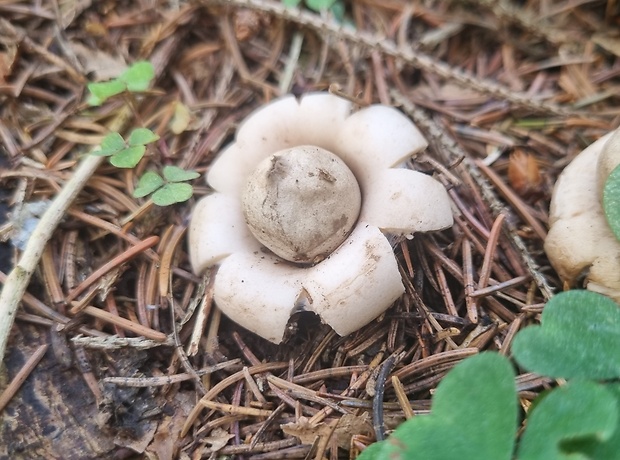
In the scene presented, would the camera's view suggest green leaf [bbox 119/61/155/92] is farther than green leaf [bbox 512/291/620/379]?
Yes

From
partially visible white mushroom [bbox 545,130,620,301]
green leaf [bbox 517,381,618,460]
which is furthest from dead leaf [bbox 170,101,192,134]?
green leaf [bbox 517,381,618,460]

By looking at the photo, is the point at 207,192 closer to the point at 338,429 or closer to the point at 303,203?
the point at 303,203

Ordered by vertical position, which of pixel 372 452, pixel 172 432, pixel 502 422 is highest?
pixel 502 422

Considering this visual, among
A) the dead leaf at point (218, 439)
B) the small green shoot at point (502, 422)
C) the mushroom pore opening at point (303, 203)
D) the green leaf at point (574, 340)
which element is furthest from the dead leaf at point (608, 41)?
the dead leaf at point (218, 439)

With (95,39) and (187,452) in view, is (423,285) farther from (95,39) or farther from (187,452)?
(95,39)

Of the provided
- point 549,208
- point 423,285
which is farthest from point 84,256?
point 549,208

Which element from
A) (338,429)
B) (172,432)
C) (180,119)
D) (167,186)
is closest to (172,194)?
(167,186)

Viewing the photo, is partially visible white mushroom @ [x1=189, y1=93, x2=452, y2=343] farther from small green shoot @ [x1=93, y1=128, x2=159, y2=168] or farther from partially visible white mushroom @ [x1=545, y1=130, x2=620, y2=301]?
partially visible white mushroom @ [x1=545, y1=130, x2=620, y2=301]

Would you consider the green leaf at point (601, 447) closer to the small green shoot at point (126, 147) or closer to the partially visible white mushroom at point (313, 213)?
the partially visible white mushroom at point (313, 213)
